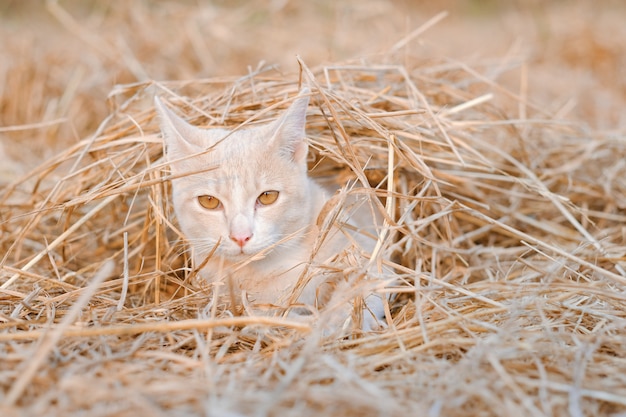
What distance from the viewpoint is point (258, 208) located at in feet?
6.52

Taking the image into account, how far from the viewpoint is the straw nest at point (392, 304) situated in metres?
1.27

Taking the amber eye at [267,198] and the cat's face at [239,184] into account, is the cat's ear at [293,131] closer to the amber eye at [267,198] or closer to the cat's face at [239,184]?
the cat's face at [239,184]

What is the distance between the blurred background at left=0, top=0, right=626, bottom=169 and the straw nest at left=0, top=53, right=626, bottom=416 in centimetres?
43

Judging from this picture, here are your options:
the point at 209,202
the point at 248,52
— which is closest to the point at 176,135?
the point at 209,202

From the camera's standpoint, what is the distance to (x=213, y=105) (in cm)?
245

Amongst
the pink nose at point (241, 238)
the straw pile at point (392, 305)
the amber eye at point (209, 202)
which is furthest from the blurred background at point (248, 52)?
the pink nose at point (241, 238)

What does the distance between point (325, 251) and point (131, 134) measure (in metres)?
1.01

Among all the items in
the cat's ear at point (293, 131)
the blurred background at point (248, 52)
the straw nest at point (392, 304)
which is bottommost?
the straw nest at point (392, 304)

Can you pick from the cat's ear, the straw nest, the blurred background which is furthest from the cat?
the blurred background

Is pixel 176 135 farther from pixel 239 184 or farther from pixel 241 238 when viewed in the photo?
pixel 241 238

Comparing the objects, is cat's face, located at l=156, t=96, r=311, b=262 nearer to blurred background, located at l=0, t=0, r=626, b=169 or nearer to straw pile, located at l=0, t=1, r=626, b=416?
straw pile, located at l=0, t=1, r=626, b=416

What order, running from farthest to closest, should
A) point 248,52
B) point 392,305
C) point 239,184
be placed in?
point 248,52, point 392,305, point 239,184

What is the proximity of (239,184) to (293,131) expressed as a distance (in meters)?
0.27

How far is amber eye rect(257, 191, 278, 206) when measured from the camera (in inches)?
79.0
